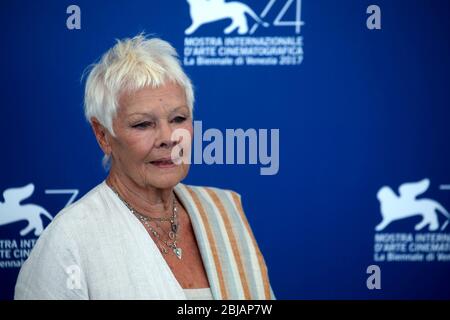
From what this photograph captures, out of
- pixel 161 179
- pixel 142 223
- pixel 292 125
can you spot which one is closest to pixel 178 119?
pixel 161 179

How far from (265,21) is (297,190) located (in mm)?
741

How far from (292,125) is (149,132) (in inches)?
39.8

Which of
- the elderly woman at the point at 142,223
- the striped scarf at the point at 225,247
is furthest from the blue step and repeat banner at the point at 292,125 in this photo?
the elderly woman at the point at 142,223

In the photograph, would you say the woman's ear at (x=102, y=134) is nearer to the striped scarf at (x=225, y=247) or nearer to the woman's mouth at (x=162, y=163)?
the woman's mouth at (x=162, y=163)

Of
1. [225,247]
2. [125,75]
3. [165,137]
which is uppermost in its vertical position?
[125,75]

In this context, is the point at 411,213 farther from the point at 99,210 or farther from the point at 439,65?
the point at 99,210

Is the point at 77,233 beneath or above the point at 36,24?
beneath

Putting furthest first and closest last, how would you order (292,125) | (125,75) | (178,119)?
(292,125), (178,119), (125,75)

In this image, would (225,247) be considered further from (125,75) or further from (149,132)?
(125,75)

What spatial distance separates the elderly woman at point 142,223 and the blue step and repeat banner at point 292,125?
708mm

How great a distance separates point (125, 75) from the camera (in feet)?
6.59

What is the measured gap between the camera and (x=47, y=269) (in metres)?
1.86
